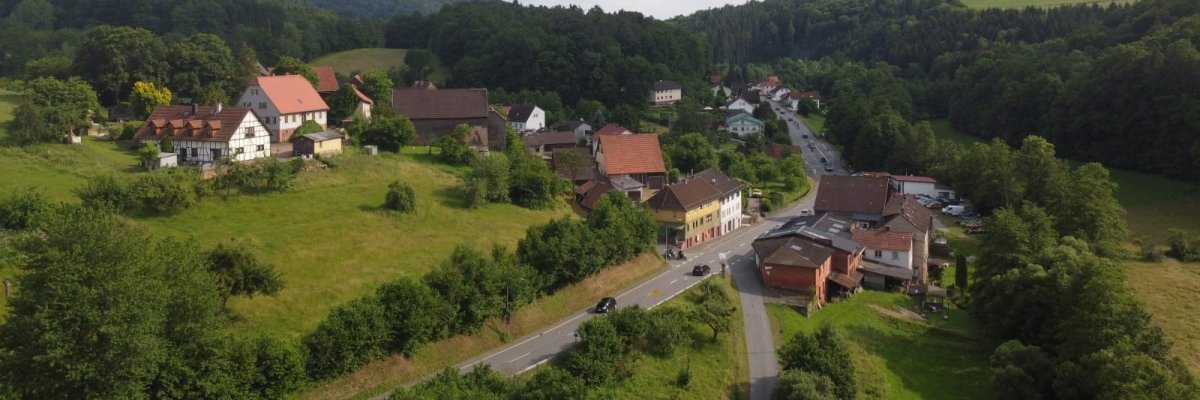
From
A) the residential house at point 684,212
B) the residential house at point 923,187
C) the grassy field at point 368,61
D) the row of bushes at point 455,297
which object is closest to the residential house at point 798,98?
the grassy field at point 368,61

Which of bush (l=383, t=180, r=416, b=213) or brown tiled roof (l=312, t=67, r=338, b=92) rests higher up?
brown tiled roof (l=312, t=67, r=338, b=92)

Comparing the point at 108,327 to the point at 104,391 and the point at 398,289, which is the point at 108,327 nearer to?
the point at 104,391

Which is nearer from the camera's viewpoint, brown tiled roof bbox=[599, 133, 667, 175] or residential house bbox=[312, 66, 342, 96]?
brown tiled roof bbox=[599, 133, 667, 175]

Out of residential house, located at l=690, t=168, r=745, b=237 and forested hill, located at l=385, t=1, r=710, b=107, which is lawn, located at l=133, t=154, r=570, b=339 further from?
forested hill, located at l=385, t=1, r=710, b=107

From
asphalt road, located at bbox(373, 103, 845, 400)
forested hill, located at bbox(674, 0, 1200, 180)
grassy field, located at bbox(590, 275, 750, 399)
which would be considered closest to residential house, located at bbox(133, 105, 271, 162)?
asphalt road, located at bbox(373, 103, 845, 400)

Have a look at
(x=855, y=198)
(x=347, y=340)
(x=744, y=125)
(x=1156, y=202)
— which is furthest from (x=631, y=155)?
(x=1156, y=202)

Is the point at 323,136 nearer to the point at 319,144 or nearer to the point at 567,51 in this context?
the point at 319,144
